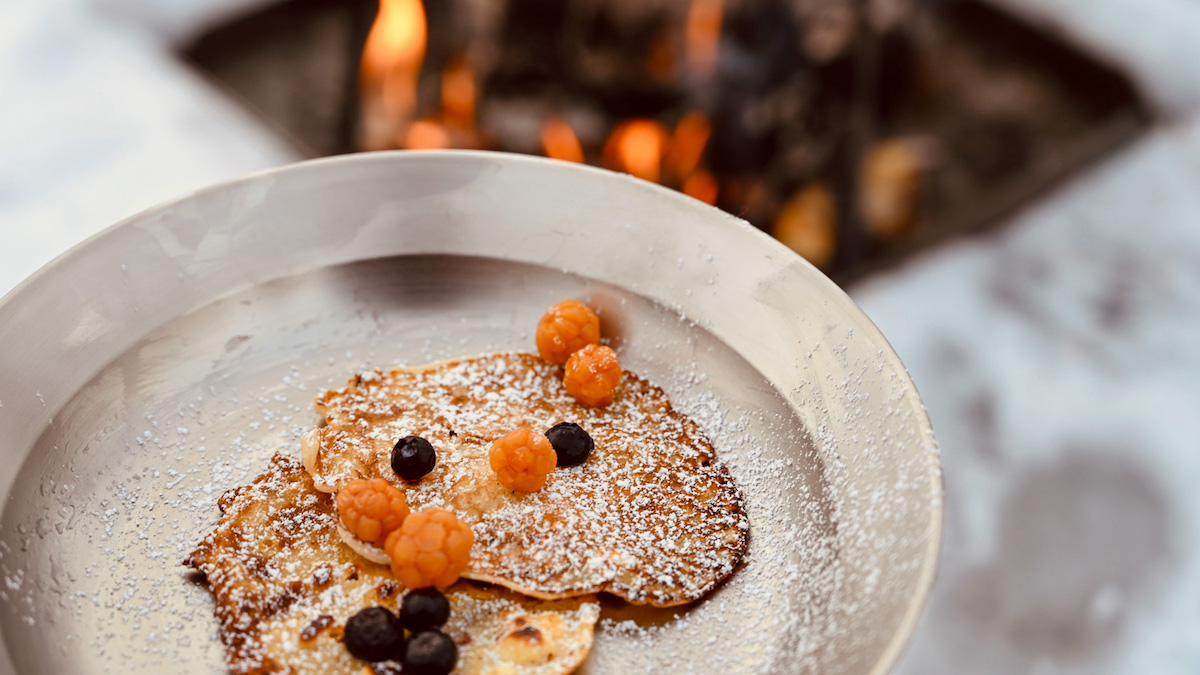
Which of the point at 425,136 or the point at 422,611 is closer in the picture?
the point at 422,611

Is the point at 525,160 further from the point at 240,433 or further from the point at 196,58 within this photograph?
the point at 196,58

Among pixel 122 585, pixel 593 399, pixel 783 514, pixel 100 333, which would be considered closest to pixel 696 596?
pixel 783 514

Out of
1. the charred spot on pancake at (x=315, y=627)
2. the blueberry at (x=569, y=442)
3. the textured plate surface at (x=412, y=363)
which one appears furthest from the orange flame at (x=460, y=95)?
the charred spot on pancake at (x=315, y=627)

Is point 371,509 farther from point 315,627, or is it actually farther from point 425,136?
point 425,136

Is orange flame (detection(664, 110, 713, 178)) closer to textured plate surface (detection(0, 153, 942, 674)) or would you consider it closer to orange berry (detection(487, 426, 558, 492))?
textured plate surface (detection(0, 153, 942, 674))

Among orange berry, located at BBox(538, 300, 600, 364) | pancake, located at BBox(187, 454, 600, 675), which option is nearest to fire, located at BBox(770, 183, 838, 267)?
orange berry, located at BBox(538, 300, 600, 364)

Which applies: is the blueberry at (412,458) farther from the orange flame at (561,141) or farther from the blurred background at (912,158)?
the orange flame at (561,141)

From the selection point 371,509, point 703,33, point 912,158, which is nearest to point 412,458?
point 371,509
